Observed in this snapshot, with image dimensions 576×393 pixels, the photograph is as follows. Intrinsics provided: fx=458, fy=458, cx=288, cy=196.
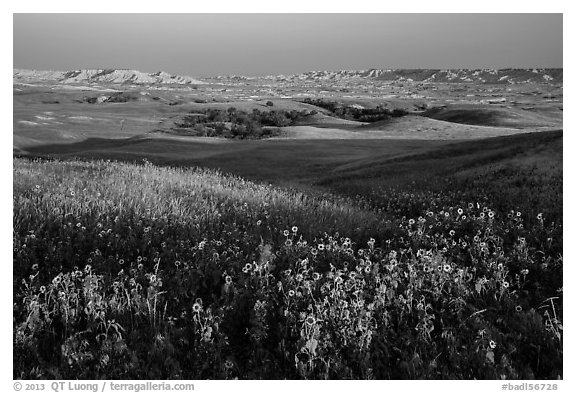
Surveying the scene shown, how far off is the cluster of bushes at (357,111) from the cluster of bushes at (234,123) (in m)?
4.61

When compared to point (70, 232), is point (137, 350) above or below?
below

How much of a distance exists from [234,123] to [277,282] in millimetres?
15355

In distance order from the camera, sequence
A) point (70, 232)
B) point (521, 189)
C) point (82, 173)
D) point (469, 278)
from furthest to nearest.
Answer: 1. point (82, 173)
2. point (521, 189)
3. point (70, 232)
4. point (469, 278)

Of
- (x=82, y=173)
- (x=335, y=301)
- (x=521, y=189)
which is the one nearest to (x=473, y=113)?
(x=521, y=189)

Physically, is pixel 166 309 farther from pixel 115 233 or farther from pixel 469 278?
pixel 469 278

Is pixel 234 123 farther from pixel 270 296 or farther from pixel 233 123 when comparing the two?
pixel 270 296

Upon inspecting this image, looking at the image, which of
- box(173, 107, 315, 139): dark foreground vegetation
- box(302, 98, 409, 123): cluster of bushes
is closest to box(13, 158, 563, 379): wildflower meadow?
box(173, 107, 315, 139): dark foreground vegetation

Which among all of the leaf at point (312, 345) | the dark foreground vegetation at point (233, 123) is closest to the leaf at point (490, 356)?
the leaf at point (312, 345)

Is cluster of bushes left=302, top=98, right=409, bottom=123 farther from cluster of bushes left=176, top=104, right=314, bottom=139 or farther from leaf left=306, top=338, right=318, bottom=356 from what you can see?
leaf left=306, top=338, right=318, bottom=356

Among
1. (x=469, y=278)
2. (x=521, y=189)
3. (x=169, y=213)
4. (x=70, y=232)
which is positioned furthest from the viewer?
(x=521, y=189)

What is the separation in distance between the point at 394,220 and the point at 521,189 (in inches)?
82.7

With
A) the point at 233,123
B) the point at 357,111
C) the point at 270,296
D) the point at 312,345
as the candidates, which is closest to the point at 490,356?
the point at 312,345

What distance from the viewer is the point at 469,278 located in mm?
4281

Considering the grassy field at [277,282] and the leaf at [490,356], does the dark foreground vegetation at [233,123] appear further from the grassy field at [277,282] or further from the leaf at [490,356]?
the leaf at [490,356]
